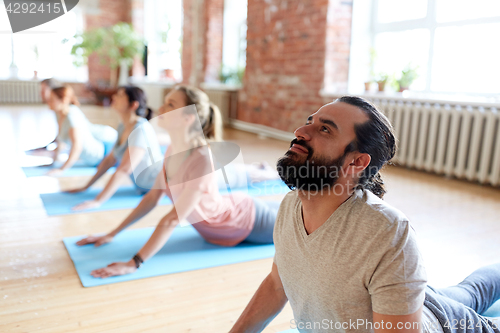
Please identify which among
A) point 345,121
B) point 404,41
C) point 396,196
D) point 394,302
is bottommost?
point 396,196

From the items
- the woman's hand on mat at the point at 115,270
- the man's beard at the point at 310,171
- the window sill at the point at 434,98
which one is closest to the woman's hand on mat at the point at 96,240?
the woman's hand on mat at the point at 115,270

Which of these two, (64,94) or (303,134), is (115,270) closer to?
(303,134)

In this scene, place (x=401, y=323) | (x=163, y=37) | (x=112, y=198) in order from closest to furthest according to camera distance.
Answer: (x=401, y=323) < (x=112, y=198) < (x=163, y=37)

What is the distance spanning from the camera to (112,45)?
9875 mm

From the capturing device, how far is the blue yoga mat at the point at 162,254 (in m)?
1.92

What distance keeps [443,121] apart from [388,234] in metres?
3.55

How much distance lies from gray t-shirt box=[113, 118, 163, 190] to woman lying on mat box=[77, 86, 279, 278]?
806mm

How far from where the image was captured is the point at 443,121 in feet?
13.2

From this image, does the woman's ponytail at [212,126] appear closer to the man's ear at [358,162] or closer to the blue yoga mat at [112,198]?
the blue yoga mat at [112,198]

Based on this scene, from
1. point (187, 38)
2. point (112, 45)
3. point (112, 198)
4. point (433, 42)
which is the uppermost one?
point (187, 38)

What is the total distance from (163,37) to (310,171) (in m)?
9.44

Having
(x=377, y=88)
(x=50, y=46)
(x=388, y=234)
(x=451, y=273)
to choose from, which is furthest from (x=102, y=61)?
(x=388, y=234)

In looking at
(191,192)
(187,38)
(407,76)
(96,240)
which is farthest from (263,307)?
(187,38)

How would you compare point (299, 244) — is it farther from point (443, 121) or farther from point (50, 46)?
point (50, 46)
